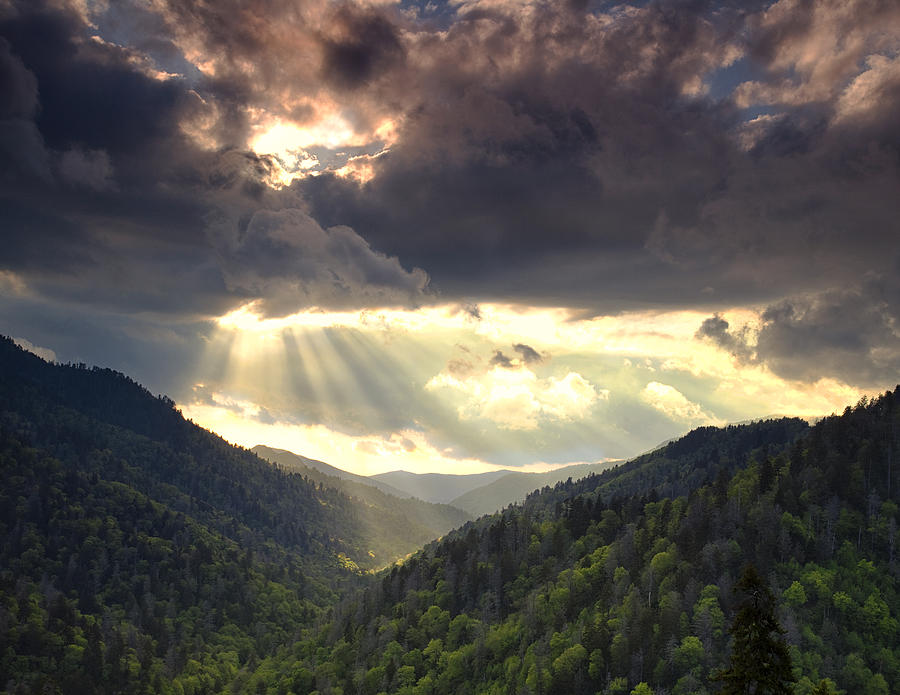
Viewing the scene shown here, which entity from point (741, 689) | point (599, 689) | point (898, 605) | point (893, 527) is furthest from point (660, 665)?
point (741, 689)

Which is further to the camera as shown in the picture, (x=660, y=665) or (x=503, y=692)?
(x=503, y=692)

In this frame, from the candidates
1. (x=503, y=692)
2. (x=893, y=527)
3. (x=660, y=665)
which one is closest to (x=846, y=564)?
(x=893, y=527)

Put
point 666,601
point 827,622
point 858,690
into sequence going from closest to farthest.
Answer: point 858,690 < point 827,622 < point 666,601

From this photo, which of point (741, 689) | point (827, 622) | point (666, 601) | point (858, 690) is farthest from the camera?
point (666, 601)

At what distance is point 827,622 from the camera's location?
173m

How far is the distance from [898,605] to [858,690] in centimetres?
3266

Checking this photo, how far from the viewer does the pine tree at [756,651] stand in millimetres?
51969

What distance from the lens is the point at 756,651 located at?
5244cm

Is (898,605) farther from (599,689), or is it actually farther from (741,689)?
(741,689)

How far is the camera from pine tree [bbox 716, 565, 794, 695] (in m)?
52.0

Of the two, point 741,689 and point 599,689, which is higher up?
point 741,689

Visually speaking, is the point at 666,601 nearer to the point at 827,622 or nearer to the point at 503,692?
the point at 827,622

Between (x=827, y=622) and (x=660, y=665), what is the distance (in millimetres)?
44772

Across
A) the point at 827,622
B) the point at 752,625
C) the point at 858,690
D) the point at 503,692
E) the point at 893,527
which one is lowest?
the point at 503,692
